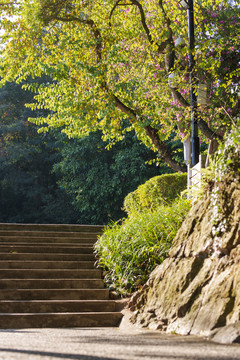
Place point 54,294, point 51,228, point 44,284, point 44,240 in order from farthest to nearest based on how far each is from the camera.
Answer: point 51,228 < point 44,240 < point 44,284 < point 54,294

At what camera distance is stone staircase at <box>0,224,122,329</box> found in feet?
19.2

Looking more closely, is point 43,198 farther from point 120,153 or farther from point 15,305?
point 15,305

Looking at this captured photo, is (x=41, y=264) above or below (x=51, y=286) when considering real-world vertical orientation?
above

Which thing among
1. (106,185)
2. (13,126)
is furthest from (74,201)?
(13,126)

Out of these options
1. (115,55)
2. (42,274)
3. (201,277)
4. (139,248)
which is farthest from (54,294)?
(115,55)

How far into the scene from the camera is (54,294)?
6734 mm

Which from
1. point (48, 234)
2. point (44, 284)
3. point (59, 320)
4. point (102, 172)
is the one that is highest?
point (102, 172)

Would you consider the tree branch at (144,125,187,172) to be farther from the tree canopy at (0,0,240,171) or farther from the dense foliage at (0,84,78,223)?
the dense foliage at (0,84,78,223)

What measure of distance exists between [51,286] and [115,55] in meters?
5.12

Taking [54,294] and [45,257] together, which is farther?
[45,257]

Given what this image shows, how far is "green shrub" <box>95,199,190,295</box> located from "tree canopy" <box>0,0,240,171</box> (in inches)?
114

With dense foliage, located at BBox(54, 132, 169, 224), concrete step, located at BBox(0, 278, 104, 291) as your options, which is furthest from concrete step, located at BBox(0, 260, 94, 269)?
dense foliage, located at BBox(54, 132, 169, 224)

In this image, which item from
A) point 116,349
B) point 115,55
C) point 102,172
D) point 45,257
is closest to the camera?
point 116,349

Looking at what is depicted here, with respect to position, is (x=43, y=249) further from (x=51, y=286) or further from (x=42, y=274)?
(x=51, y=286)
